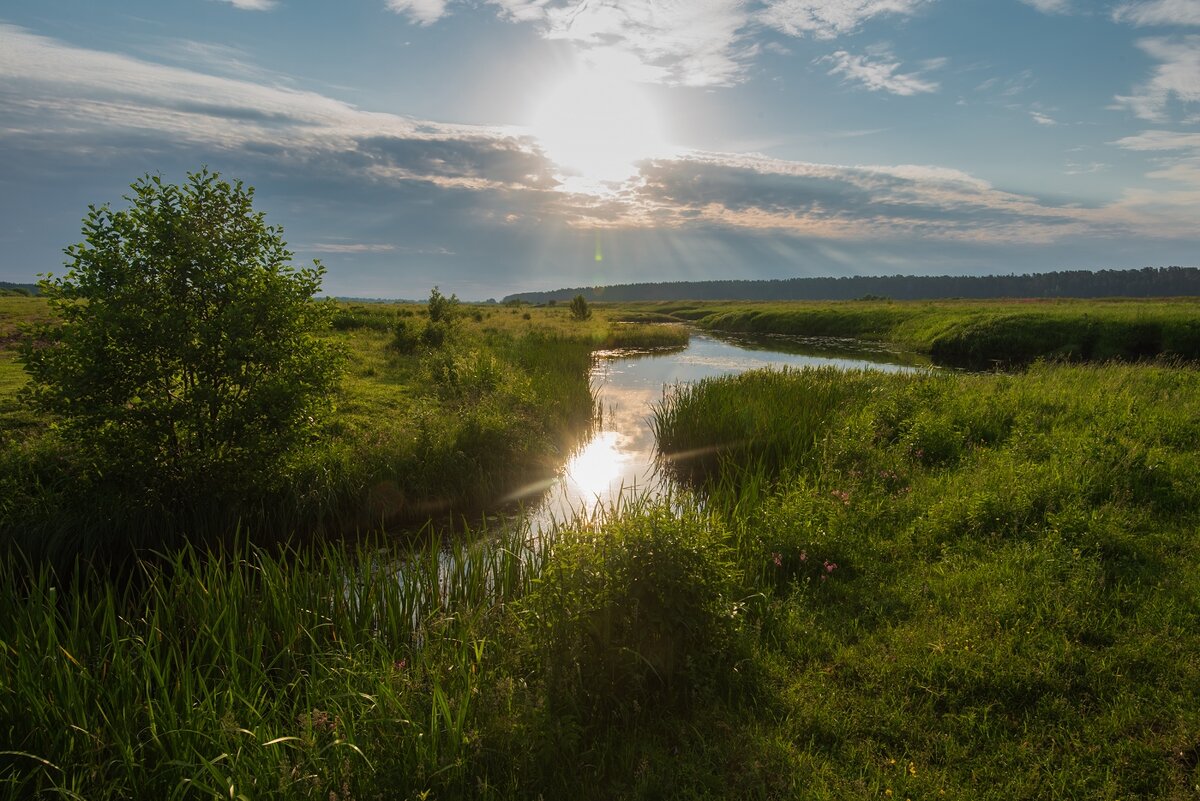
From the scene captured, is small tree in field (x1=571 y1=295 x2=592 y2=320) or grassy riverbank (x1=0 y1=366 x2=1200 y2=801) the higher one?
small tree in field (x1=571 y1=295 x2=592 y2=320)

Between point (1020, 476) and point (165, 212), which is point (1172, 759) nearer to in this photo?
point (1020, 476)

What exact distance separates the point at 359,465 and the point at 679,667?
8637mm

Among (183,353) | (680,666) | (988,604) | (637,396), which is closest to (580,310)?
(637,396)

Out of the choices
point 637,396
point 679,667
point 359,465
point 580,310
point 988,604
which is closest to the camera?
point 679,667

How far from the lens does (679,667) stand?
5.86m

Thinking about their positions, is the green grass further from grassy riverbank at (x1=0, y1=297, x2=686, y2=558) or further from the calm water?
grassy riverbank at (x1=0, y1=297, x2=686, y2=558)

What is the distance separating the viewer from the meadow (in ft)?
14.9

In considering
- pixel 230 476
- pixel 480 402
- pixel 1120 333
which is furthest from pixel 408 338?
pixel 1120 333

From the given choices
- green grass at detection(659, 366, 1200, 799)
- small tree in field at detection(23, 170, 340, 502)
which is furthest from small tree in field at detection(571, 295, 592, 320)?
small tree in field at detection(23, 170, 340, 502)

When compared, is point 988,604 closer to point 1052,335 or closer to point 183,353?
point 183,353

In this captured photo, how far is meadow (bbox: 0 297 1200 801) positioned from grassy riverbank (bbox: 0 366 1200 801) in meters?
0.03

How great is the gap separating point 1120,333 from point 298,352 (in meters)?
42.6

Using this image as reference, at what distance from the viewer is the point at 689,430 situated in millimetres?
16844

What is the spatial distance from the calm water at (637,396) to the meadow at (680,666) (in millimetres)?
2512
